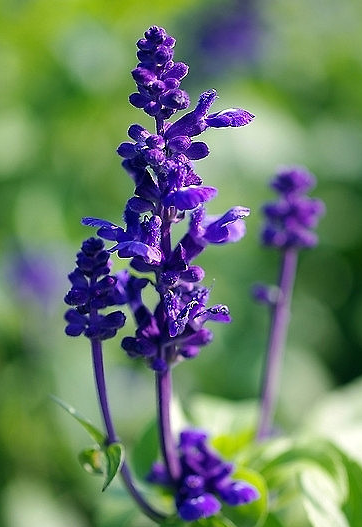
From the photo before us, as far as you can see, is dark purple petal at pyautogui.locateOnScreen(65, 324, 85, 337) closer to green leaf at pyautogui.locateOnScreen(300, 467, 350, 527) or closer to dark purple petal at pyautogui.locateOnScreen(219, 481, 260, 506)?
dark purple petal at pyautogui.locateOnScreen(219, 481, 260, 506)

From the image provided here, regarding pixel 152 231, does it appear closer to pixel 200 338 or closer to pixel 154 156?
pixel 154 156

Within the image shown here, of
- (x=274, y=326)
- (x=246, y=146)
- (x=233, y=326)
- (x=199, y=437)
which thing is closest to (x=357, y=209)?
(x=246, y=146)

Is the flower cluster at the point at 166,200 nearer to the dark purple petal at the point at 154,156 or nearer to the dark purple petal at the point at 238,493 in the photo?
the dark purple petal at the point at 154,156

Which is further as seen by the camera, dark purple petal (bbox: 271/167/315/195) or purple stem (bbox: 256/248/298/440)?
purple stem (bbox: 256/248/298/440)

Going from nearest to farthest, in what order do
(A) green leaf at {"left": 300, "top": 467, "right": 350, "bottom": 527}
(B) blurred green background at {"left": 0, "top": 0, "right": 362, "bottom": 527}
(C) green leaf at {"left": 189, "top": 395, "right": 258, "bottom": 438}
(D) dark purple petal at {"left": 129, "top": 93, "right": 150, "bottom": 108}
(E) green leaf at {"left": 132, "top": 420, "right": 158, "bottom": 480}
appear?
(D) dark purple petal at {"left": 129, "top": 93, "right": 150, "bottom": 108}
(A) green leaf at {"left": 300, "top": 467, "right": 350, "bottom": 527}
(E) green leaf at {"left": 132, "top": 420, "right": 158, "bottom": 480}
(C) green leaf at {"left": 189, "top": 395, "right": 258, "bottom": 438}
(B) blurred green background at {"left": 0, "top": 0, "right": 362, "bottom": 527}

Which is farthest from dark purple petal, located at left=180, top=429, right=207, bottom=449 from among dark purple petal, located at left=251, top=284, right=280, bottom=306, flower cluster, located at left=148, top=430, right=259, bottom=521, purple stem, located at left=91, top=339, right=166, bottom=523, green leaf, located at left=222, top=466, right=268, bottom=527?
dark purple petal, located at left=251, top=284, right=280, bottom=306

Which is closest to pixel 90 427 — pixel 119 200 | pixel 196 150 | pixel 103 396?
pixel 103 396

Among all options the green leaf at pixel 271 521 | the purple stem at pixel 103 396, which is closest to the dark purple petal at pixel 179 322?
the purple stem at pixel 103 396
